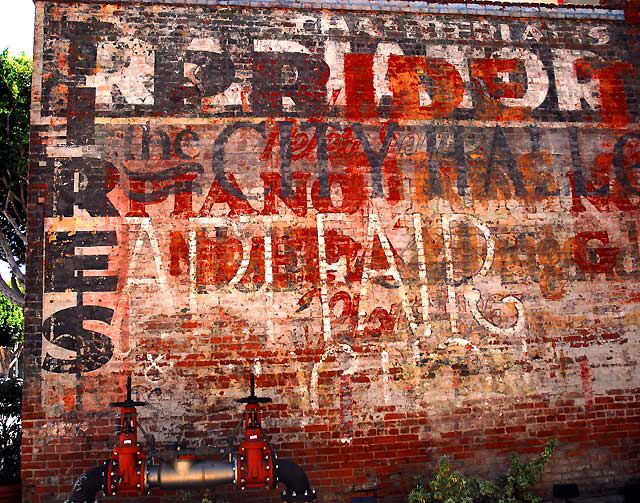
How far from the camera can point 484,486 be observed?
681cm

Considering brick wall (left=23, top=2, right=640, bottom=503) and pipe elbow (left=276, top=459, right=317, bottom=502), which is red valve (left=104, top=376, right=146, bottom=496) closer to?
brick wall (left=23, top=2, right=640, bottom=503)

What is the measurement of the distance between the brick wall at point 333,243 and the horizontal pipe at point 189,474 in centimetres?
67

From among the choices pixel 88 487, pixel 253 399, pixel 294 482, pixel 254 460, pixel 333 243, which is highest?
pixel 333 243

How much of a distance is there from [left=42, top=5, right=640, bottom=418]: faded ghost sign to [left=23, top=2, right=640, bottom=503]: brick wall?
3 cm

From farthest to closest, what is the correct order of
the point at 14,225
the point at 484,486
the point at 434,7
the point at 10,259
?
the point at 10,259 < the point at 14,225 < the point at 434,7 < the point at 484,486

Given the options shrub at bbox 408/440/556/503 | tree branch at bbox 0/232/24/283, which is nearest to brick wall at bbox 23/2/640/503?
shrub at bbox 408/440/556/503

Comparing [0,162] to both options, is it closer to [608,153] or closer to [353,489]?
[353,489]

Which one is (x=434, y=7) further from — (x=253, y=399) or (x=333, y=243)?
(x=253, y=399)

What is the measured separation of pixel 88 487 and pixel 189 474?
111 centimetres

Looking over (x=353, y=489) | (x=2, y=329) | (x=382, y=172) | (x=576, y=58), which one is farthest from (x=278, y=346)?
(x=2, y=329)

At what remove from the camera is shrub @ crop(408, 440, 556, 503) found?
6.64 m

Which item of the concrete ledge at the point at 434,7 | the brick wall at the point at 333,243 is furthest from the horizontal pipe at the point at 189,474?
the concrete ledge at the point at 434,7

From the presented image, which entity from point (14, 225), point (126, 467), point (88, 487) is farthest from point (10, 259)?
point (126, 467)

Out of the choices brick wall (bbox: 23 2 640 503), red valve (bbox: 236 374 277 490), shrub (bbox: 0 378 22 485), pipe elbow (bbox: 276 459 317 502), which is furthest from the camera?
shrub (bbox: 0 378 22 485)
